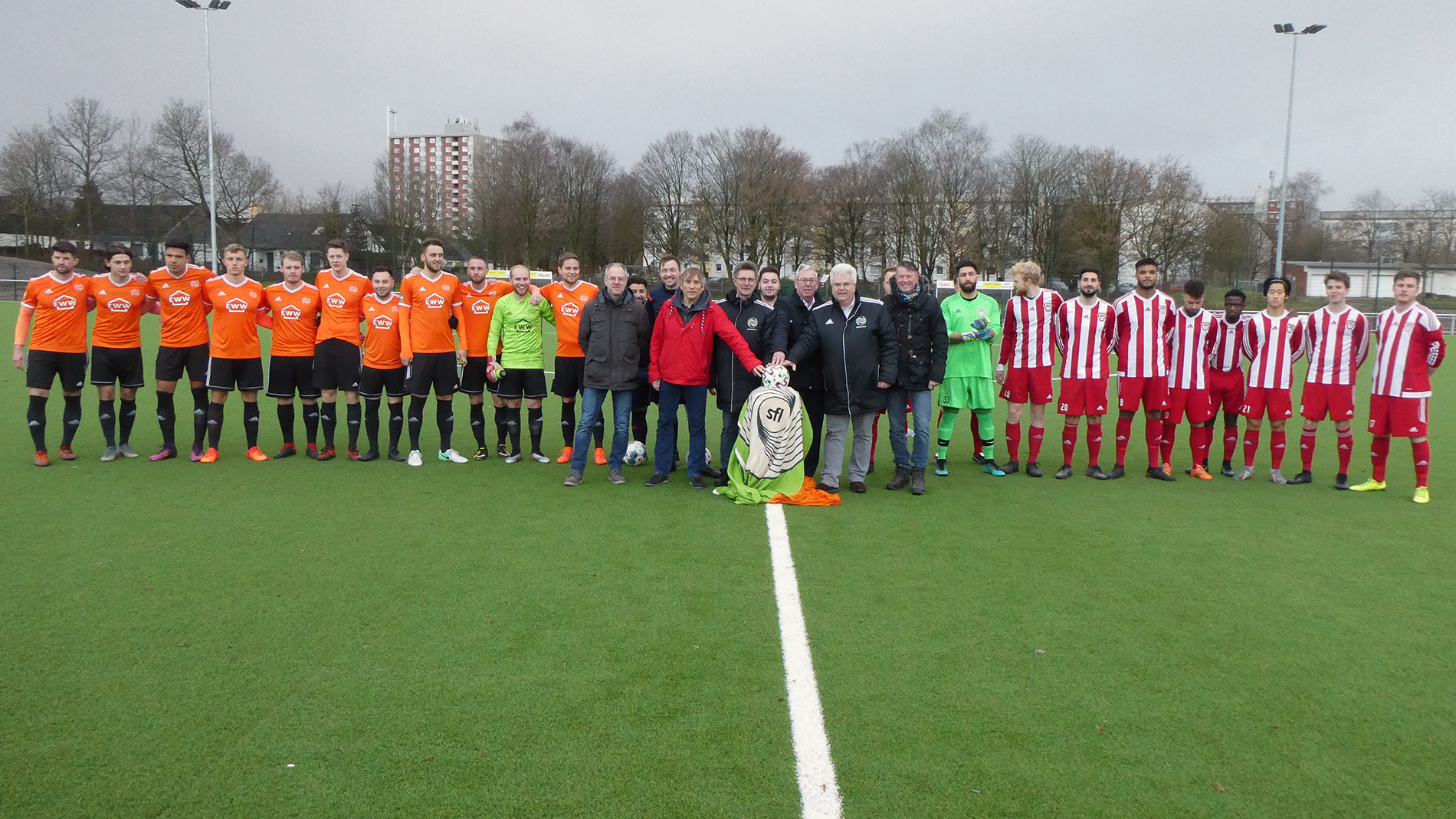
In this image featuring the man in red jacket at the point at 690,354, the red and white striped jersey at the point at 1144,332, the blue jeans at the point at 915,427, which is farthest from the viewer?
the red and white striped jersey at the point at 1144,332

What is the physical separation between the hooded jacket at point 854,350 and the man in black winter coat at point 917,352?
132 millimetres

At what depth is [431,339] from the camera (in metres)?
7.37

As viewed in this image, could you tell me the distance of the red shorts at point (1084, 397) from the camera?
7.00 meters

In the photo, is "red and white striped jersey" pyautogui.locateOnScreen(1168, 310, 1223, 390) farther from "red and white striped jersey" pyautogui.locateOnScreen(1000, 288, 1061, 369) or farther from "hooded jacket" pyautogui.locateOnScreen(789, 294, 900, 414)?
"hooded jacket" pyautogui.locateOnScreen(789, 294, 900, 414)

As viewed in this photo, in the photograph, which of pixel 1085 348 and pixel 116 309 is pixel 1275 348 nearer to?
pixel 1085 348

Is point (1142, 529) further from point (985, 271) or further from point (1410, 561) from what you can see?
point (985, 271)

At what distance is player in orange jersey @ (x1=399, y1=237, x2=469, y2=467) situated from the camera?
729 centimetres

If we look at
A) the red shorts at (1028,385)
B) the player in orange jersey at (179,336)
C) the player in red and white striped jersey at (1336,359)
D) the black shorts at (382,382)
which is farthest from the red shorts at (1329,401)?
the player in orange jersey at (179,336)

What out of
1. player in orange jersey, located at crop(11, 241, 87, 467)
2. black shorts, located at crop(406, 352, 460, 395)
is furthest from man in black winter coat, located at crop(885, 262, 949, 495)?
player in orange jersey, located at crop(11, 241, 87, 467)

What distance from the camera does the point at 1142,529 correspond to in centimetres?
559

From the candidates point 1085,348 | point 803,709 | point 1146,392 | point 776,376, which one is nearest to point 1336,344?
point 1146,392

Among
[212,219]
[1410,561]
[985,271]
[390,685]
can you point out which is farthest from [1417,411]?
[985,271]

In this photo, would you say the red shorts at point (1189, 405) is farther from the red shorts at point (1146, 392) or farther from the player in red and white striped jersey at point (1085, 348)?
the player in red and white striped jersey at point (1085, 348)

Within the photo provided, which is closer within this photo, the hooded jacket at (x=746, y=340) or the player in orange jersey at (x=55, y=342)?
the hooded jacket at (x=746, y=340)
